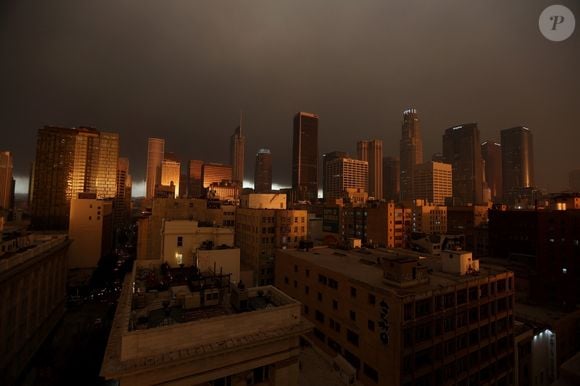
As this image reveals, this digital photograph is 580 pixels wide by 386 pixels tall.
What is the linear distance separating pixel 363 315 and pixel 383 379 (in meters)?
6.23

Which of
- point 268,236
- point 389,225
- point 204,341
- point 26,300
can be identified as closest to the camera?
point 204,341

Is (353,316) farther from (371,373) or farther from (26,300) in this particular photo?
(26,300)

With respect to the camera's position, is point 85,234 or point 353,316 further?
point 85,234

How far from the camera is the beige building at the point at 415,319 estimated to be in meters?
28.1

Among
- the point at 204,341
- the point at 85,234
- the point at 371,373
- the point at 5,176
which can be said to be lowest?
the point at 371,373

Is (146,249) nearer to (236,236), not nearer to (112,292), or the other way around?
(112,292)

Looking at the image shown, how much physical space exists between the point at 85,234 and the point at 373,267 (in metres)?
102

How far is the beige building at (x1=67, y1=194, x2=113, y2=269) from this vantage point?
311 ft

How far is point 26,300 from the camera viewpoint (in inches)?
1580

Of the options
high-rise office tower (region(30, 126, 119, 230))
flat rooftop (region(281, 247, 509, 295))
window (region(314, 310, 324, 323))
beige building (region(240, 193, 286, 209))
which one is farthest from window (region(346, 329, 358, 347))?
high-rise office tower (region(30, 126, 119, 230))

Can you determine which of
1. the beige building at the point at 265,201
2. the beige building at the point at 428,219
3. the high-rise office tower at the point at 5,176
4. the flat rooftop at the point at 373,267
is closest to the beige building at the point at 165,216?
the beige building at the point at 265,201

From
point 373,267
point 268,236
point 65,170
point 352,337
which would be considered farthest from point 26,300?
point 65,170

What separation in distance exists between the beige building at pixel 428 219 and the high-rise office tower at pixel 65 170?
167 meters

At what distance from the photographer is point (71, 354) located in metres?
43.8
